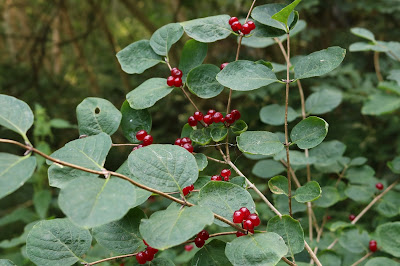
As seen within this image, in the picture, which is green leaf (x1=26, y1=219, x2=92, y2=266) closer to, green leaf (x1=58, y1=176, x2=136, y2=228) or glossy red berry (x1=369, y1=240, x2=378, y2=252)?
green leaf (x1=58, y1=176, x2=136, y2=228)

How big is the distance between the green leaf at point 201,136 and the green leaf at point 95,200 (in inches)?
9.8

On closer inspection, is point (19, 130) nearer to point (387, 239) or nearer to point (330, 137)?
point (387, 239)

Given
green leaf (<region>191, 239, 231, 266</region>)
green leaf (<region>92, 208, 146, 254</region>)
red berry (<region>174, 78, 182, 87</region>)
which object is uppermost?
red berry (<region>174, 78, 182, 87</region>)

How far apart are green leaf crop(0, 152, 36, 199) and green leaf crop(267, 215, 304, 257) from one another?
370mm

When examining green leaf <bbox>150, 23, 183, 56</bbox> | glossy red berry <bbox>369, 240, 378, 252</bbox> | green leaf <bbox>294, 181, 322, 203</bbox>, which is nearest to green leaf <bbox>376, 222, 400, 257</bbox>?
glossy red berry <bbox>369, 240, 378, 252</bbox>

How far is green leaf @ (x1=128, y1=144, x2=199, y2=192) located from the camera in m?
0.53

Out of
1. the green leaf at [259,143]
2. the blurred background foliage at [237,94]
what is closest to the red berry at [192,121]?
the green leaf at [259,143]

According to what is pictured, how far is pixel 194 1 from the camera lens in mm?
3232

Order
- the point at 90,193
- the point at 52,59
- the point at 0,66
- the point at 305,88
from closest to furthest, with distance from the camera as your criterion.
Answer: the point at 90,193
the point at 305,88
the point at 0,66
the point at 52,59

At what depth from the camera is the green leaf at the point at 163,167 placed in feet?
1.75

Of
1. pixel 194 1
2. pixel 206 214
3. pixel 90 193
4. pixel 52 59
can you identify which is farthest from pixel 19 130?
pixel 52 59

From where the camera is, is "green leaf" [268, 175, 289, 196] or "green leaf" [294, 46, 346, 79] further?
"green leaf" [268, 175, 289, 196]

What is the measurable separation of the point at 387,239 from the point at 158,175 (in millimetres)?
549

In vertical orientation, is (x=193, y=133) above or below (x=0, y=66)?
above
